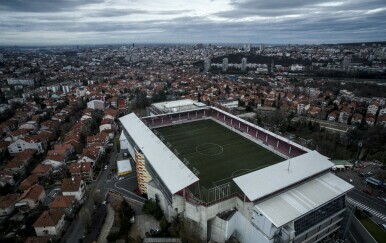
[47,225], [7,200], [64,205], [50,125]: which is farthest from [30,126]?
[47,225]

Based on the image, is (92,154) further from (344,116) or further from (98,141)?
(344,116)

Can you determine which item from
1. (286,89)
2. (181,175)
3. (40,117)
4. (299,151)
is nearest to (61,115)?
(40,117)

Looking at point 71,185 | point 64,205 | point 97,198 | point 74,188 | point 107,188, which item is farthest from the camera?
point 107,188

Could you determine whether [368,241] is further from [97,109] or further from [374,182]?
[97,109]

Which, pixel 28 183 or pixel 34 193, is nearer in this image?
pixel 34 193

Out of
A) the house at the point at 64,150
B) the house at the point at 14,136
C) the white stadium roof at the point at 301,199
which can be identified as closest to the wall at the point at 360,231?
the white stadium roof at the point at 301,199

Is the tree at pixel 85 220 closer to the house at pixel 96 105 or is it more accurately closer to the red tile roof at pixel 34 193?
the red tile roof at pixel 34 193

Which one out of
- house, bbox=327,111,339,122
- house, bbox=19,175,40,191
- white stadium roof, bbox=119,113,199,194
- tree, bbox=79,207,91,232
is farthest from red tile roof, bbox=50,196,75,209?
house, bbox=327,111,339,122
